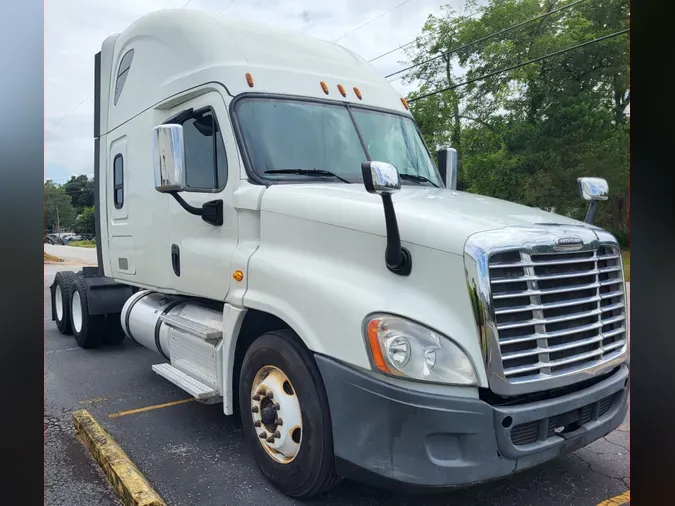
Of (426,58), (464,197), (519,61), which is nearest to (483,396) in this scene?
(464,197)

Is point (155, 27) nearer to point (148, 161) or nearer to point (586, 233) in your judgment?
point (148, 161)

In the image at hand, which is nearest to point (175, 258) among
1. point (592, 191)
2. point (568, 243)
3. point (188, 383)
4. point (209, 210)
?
point (209, 210)

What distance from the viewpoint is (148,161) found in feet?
16.5

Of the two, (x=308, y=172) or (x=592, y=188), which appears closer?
(x=592, y=188)

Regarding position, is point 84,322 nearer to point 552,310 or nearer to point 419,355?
point 419,355

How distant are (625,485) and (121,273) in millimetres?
4948

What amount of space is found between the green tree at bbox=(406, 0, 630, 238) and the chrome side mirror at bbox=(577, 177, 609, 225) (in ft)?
1.00

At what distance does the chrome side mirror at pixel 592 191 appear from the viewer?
3.41m

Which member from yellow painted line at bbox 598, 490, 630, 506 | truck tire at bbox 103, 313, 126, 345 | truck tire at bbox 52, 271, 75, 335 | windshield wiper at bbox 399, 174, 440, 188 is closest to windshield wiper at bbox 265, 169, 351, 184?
windshield wiper at bbox 399, 174, 440, 188

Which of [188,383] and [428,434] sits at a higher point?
[428,434]

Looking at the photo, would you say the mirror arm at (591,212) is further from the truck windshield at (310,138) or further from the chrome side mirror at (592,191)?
the truck windshield at (310,138)

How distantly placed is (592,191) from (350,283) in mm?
1779

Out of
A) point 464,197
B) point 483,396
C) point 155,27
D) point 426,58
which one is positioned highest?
point 426,58

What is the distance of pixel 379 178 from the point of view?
252 cm
